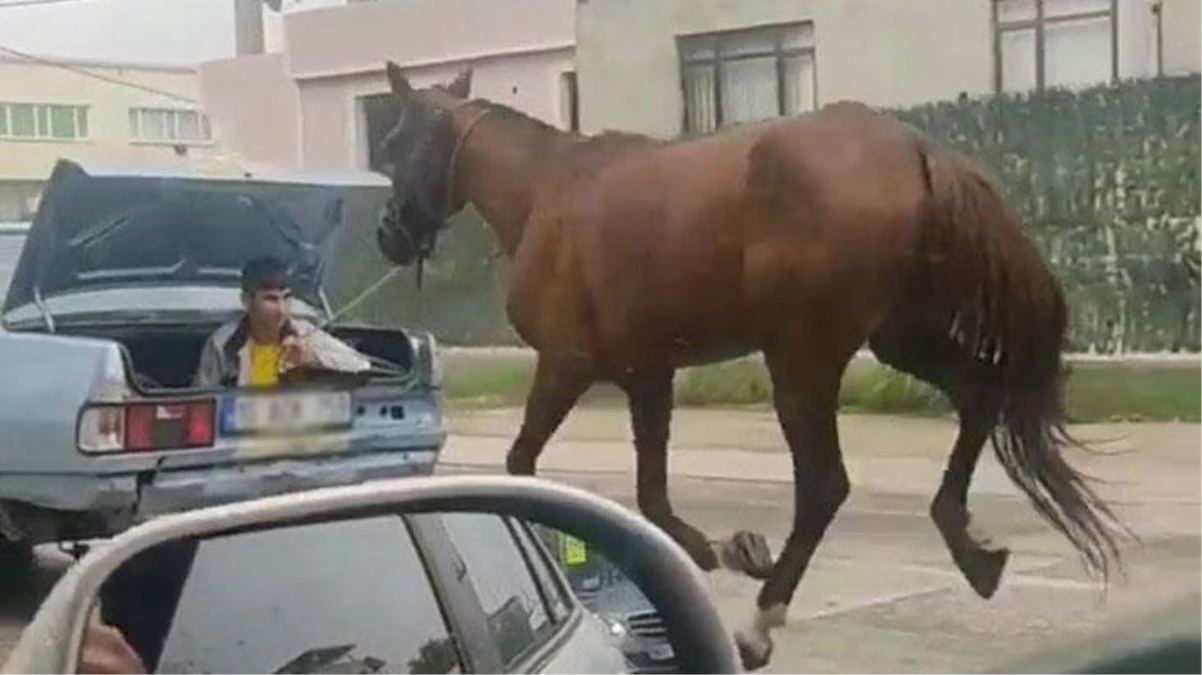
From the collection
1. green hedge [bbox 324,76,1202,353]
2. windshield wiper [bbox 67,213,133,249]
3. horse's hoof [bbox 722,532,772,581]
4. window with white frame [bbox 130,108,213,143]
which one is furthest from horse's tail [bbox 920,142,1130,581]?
window with white frame [bbox 130,108,213,143]

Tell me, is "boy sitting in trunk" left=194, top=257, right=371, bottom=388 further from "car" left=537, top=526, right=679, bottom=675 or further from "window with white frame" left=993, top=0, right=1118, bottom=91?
"car" left=537, top=526, right=679, bottom=675

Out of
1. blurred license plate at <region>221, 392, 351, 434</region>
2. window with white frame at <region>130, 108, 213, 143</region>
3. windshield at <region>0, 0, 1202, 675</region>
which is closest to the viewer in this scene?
windshield at <region>0, 0, 1202, 675</region>

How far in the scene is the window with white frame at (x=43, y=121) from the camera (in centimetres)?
874

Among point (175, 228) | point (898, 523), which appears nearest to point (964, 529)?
point (898, 523)

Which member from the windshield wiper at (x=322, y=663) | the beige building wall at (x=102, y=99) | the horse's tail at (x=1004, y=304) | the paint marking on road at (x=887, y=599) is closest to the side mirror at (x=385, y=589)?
the windshield wiper at (x=322, y=663)

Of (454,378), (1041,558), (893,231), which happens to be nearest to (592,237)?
(893,231)

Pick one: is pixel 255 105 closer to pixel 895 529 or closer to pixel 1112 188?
pixel 895 529

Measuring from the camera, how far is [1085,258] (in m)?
10.3

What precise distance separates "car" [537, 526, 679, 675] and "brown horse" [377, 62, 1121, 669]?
8.47ft

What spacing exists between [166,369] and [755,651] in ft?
7.43

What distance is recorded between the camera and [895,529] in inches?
299

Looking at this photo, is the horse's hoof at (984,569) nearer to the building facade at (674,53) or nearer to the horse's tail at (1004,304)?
the horse's tail at (1004,304)

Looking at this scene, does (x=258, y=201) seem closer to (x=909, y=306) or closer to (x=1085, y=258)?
(x=909, y=306)

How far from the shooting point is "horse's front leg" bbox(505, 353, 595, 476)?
5.91m
